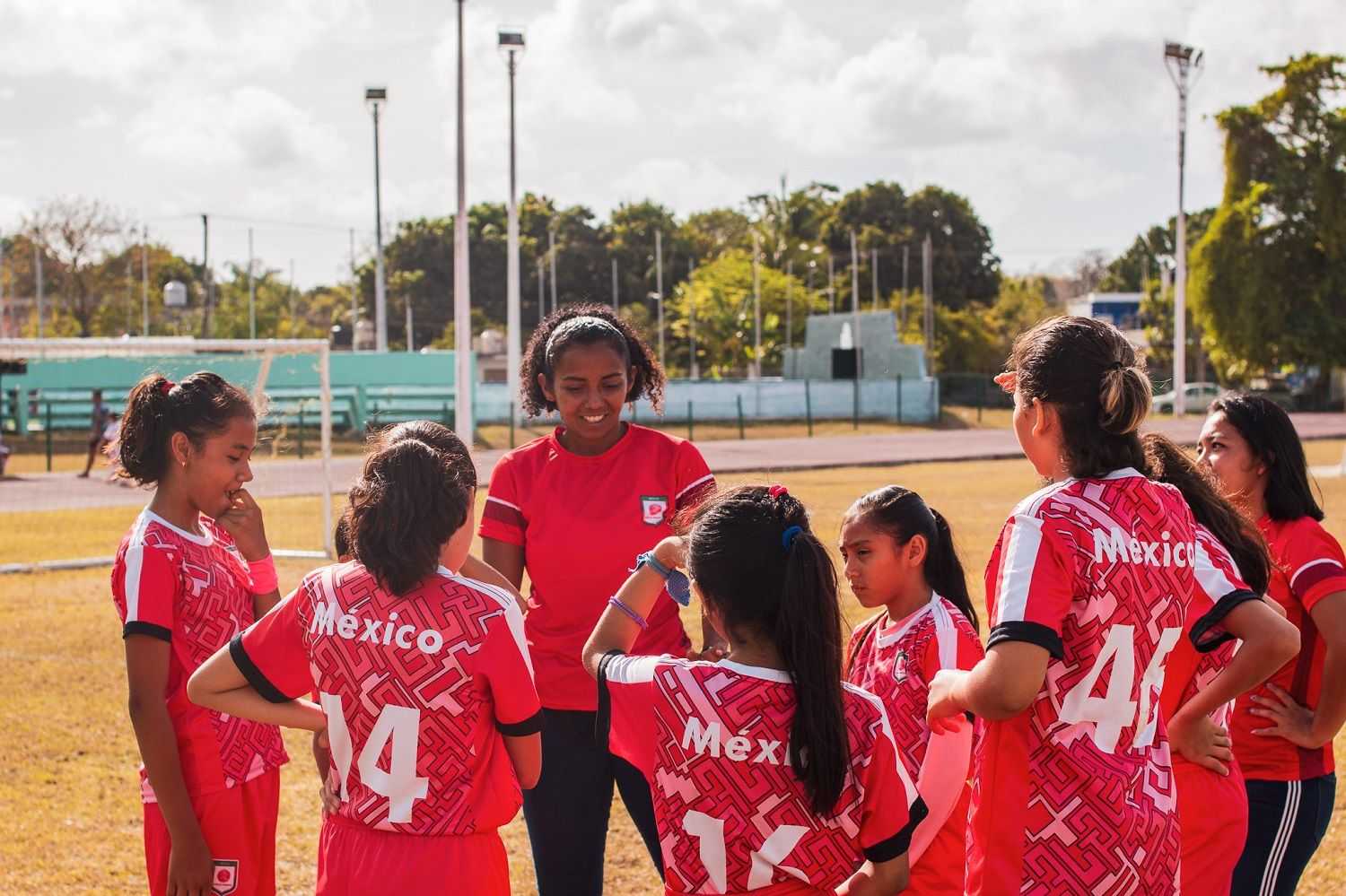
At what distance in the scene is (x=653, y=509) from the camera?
3.63m

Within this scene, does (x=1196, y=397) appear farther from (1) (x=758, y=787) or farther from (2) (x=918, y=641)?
(1) (x=758, y=787)

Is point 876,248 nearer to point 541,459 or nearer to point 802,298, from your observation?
point 802,298

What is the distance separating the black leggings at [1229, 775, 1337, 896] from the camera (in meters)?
3.22

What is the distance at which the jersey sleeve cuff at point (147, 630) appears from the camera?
292cm

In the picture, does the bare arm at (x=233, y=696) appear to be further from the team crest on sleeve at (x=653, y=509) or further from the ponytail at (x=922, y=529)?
the ponytail at (x=922, y=529)

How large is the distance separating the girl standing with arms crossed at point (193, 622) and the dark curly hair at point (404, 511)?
23.7 inches

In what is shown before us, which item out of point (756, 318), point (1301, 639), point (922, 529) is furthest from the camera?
point (756, 318)

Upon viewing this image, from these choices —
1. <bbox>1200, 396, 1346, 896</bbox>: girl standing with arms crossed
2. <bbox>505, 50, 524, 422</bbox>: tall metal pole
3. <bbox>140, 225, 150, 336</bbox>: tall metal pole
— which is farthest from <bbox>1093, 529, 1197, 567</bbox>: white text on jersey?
<bbox>140, 225, 150, 336</bbox>: tall metal pole

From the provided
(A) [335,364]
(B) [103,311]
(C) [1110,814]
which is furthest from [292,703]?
(B) [103,311]

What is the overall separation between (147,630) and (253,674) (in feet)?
1.42

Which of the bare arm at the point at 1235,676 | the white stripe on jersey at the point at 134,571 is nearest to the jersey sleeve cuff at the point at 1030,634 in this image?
the bare arm at the point at 1235,676

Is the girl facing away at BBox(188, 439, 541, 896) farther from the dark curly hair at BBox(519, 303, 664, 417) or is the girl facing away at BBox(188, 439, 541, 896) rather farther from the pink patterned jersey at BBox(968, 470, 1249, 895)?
the dark curly hair at BBox(519, 303, 664, 417)

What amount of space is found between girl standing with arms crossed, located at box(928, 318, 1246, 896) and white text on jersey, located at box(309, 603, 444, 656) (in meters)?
0.97

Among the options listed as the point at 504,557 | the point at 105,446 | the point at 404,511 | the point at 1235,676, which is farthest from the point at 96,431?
the point at 1235,676
